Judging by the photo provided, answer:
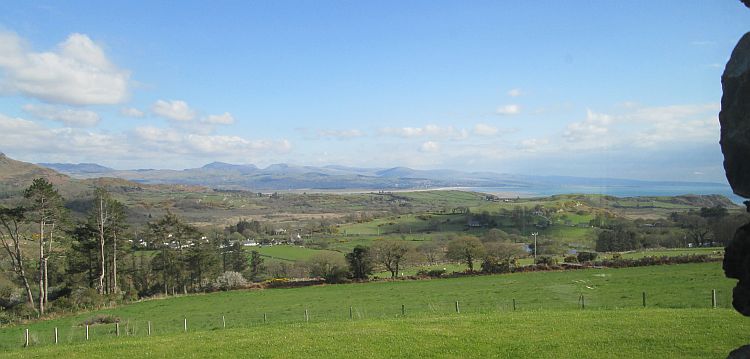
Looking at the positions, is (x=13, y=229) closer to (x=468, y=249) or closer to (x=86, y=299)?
(x=86, y=299)

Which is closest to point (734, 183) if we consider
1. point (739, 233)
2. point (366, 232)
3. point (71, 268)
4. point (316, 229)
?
Result: point (739, 233)

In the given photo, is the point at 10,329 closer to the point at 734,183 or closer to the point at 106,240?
the point at 106,240

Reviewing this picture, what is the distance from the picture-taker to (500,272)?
49.6 m

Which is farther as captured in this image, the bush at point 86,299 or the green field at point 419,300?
the bush at point 86,299

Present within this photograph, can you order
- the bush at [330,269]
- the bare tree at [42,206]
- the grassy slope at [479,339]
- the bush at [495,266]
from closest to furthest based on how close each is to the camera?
the grassy slope at [479,339], the bare tree at [42,206], the bush at [495,266], the bush at [330,269]

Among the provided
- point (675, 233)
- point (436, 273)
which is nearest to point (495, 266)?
point (436, 273)

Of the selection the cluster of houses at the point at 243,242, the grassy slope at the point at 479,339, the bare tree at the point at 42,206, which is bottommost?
the cluster of houses at the point at 243,242

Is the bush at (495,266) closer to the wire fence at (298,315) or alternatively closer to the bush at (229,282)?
the wire fence at (298,315)

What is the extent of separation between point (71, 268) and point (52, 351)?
33.4 meters

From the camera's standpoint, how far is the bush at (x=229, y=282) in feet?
170

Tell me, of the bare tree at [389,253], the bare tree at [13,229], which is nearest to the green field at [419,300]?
the bare tree at [389,253]

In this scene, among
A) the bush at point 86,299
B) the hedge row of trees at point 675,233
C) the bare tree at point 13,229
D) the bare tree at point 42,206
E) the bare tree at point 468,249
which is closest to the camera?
the bare tree at point 13,229

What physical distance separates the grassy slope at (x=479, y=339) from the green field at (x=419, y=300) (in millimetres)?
2796

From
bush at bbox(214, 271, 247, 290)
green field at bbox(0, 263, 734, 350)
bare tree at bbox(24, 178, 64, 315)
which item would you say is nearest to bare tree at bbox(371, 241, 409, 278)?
green field at bbox(0, 263, 734, 350)
